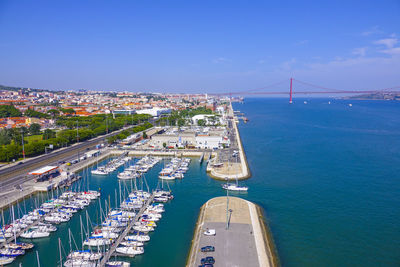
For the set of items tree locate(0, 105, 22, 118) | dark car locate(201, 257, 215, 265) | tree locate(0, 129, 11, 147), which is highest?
tree locate(0, 105, 22, 118)

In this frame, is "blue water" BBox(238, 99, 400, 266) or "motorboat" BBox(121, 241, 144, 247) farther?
"blue water" BBox(238, 99, 400, 266)

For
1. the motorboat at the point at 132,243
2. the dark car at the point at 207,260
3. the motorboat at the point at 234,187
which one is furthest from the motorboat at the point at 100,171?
the dark car at the point at 207,260

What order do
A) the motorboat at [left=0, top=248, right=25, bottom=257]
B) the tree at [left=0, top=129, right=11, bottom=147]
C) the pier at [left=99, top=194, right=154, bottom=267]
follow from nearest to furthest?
the pier at [left=99, top=194, right=154, bottom=267] < the motorboat at [left=0, top=248, right=25, bottom=257] < the tree at [left=0, top=129, right=11, bottom=147]

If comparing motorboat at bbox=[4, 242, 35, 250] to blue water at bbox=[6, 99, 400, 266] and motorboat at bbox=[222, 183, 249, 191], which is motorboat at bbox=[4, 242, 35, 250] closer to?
blue water at bbox=[6, 99, 400, 266]

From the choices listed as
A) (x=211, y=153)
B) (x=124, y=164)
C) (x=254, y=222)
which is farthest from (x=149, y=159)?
(x=254, y=222)

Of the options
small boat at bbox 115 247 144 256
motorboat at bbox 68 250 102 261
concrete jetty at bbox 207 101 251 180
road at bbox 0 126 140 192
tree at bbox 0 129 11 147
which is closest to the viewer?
motorboat at bbox 68 250 102 261

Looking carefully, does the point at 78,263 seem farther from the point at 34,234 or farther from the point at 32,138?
the point at 32,138

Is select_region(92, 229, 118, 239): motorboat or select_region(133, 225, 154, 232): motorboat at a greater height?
select_region(92, 229, 118, 239): motorboat

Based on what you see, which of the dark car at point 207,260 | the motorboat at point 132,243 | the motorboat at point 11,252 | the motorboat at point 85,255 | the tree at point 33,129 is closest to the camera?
the dark car at point 207,260

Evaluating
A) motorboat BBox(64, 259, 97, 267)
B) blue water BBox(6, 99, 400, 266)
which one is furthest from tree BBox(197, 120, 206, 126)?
motorboat BBox(64, 259, 97, 267)

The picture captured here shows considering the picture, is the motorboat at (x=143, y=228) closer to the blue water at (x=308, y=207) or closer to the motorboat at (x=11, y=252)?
the blue water at (x=308, y=207)
